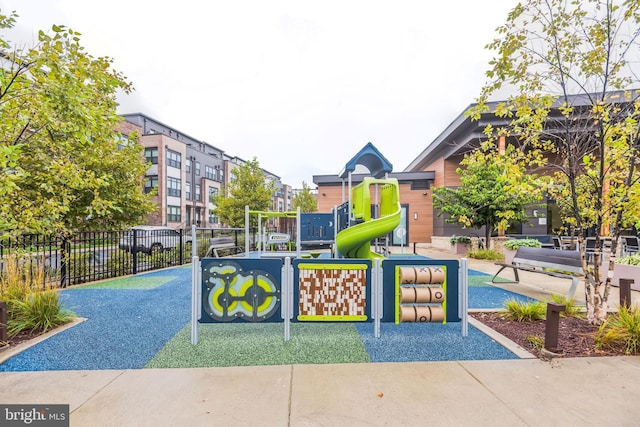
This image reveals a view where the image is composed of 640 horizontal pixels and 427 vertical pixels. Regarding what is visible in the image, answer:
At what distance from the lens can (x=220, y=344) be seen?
13.2ft

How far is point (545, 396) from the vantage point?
2803 mm

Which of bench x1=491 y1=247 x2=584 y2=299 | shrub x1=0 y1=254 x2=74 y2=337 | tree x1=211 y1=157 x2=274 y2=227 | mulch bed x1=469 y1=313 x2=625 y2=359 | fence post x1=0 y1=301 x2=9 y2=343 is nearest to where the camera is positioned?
mulch bed x1=469 y1=313 x2=625 y2=359

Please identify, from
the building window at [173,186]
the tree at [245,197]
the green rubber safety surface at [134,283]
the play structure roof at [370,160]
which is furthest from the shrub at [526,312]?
the building window at [173,186]

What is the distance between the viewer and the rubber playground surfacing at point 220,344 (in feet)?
11.6

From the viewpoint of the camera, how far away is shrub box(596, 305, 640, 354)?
3744mm

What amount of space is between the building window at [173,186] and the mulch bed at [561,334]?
38928 millimetres

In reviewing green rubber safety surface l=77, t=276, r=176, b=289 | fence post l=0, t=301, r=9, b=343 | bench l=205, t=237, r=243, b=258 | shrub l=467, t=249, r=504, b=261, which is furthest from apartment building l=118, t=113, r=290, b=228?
fence post l=0, t=301, r=9, b=343

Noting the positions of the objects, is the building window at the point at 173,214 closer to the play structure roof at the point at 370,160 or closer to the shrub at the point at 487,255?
the play structure roof at the point at 370,160

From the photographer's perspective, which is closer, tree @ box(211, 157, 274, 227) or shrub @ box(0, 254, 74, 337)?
shrub @ box(0, 254, 74, 337)

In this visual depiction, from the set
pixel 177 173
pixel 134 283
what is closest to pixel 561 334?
pixel 134 283

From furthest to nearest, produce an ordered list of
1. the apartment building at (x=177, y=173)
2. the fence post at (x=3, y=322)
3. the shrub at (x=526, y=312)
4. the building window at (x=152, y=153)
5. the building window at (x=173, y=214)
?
the building window at (x=173, y=214) → the building window at (x=152, y=153) → the apartment building at (x=177, y=173) → the shrub at (x=526, y=312) → the fence post at (x=3, y=322)

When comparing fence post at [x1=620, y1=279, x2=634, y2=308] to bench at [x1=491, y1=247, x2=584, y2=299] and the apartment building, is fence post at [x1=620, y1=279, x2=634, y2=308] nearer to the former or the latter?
bench at [x1=491, y1=247, x2=584, y2=299]

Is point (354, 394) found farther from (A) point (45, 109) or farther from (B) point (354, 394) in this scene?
(A) point (45, 109)

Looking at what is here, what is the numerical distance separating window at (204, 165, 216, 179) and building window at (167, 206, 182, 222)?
373 inches
